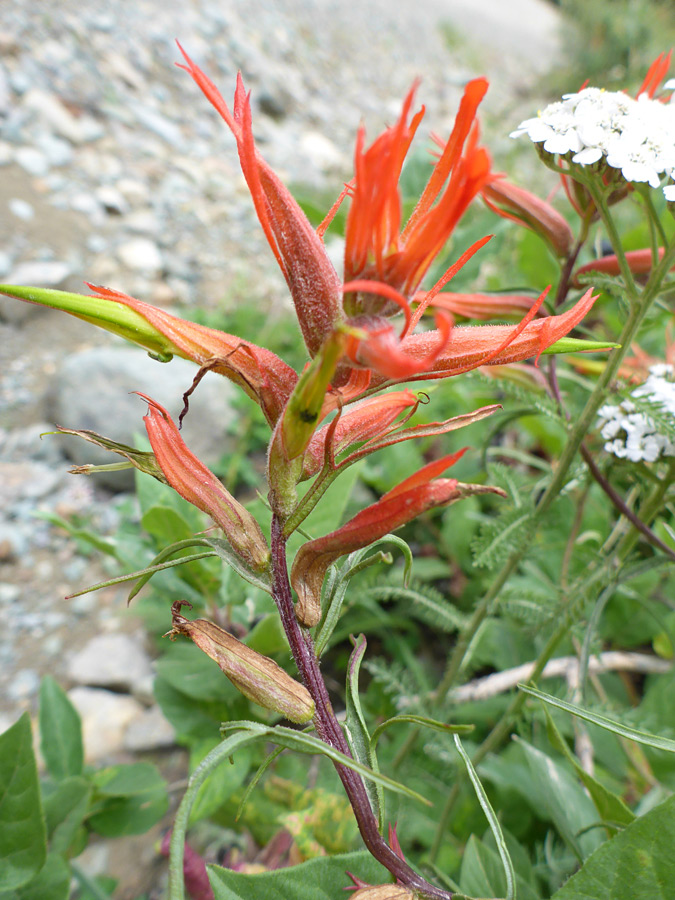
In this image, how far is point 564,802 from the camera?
0.79 meters

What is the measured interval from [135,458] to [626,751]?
3.17 feet

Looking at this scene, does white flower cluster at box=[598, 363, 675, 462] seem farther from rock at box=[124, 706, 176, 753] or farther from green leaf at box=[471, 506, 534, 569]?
rock at box=[124, 706, 176, 753]

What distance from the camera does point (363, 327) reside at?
1.36ft

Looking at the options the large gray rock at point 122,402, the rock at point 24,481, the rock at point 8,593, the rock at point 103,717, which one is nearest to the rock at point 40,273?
the large gray rock at point 122,402

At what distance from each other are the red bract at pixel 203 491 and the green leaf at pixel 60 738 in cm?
70

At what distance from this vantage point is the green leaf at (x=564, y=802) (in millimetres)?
777

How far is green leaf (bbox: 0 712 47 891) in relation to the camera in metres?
0.69

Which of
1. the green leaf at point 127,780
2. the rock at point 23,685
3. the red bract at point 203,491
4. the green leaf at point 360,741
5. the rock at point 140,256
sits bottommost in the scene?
the rock at point 23,685

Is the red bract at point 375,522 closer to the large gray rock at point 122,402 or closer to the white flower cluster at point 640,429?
the white flower cluster at point 640,429

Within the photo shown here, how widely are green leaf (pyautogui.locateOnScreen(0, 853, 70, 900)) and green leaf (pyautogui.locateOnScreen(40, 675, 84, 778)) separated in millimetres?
221

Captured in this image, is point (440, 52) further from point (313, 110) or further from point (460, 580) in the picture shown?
point (460, 580)

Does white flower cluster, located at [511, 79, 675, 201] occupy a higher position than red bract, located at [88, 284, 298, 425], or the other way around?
white flower cluster, located at [511, 79, 675, 201]

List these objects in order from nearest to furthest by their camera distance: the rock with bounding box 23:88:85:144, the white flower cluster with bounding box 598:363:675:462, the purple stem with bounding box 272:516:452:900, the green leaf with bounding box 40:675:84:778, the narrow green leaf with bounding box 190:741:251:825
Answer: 1. the purple stem with bounding box 272:516:452:900
2. the white flower cluster with bounding box 598:363:675:462
3. the narrow green leaf with bounding box 190:741:251:825
4. the green leaf with bounding box 40:675:84:778
5. the rock with bounding box 23:88:85:144

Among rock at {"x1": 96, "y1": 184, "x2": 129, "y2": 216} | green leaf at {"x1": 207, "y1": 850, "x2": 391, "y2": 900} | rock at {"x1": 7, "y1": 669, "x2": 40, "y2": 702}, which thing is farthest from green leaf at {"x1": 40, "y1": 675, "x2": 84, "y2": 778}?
rock at {"x1": 96, "y1": 184, "x2": 129, "y2": 216}
